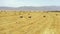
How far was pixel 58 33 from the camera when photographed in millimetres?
16328

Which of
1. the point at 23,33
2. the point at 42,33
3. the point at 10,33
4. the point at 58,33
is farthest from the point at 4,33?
the point at 58,33

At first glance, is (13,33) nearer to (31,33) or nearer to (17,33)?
(17,33)

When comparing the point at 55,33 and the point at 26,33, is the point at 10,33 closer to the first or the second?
the point at 26,33

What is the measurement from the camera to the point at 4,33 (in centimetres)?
1570

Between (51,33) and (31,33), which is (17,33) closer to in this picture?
(31,33)

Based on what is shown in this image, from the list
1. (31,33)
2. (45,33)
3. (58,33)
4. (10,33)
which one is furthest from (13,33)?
(58,33)

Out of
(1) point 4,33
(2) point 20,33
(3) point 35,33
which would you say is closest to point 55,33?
(3) point 35,33

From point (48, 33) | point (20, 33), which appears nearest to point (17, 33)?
point (20, 33)

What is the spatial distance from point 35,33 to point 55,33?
5.19ft

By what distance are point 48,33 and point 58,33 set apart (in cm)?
82

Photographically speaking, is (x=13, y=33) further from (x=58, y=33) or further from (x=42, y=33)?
(x=58, y=33)

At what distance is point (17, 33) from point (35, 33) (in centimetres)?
140

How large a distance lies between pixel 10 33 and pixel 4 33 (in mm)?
455

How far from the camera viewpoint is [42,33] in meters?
16.4
